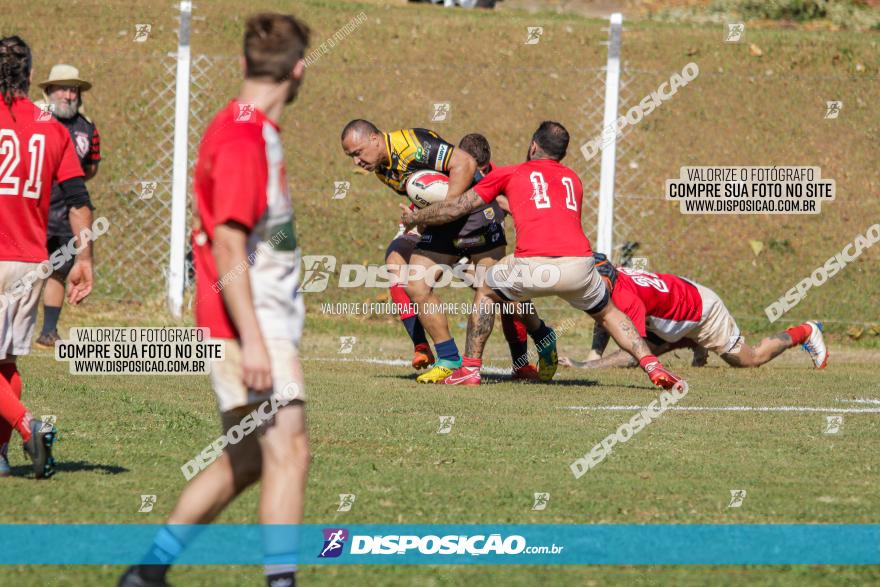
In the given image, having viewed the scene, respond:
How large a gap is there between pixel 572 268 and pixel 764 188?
7597mm

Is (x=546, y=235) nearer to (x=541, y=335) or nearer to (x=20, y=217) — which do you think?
(x=541, y=335)

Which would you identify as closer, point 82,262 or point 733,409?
point 82,262

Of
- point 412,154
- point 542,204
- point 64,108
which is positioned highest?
point 64,108

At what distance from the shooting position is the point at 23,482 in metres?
6.08

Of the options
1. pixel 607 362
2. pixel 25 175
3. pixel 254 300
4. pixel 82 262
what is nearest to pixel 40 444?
pixel 82 262

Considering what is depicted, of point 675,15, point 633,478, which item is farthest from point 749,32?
point 633,478

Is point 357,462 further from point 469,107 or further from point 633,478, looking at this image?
point 469,107

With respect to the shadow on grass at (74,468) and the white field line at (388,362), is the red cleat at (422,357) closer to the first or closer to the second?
the white field line at (388,362)

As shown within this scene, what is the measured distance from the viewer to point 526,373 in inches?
438

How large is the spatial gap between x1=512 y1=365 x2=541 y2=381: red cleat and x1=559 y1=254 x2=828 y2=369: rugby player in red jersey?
91cm

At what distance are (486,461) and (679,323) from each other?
15.9 feet

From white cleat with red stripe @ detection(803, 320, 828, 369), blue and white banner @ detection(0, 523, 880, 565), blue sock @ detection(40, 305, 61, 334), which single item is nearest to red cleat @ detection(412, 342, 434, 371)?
white cleat with red stripe @ detection(803, 320, 828, 369)

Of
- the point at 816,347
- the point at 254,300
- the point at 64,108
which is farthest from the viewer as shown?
the point at 64,108

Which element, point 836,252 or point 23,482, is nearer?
point 23,482
